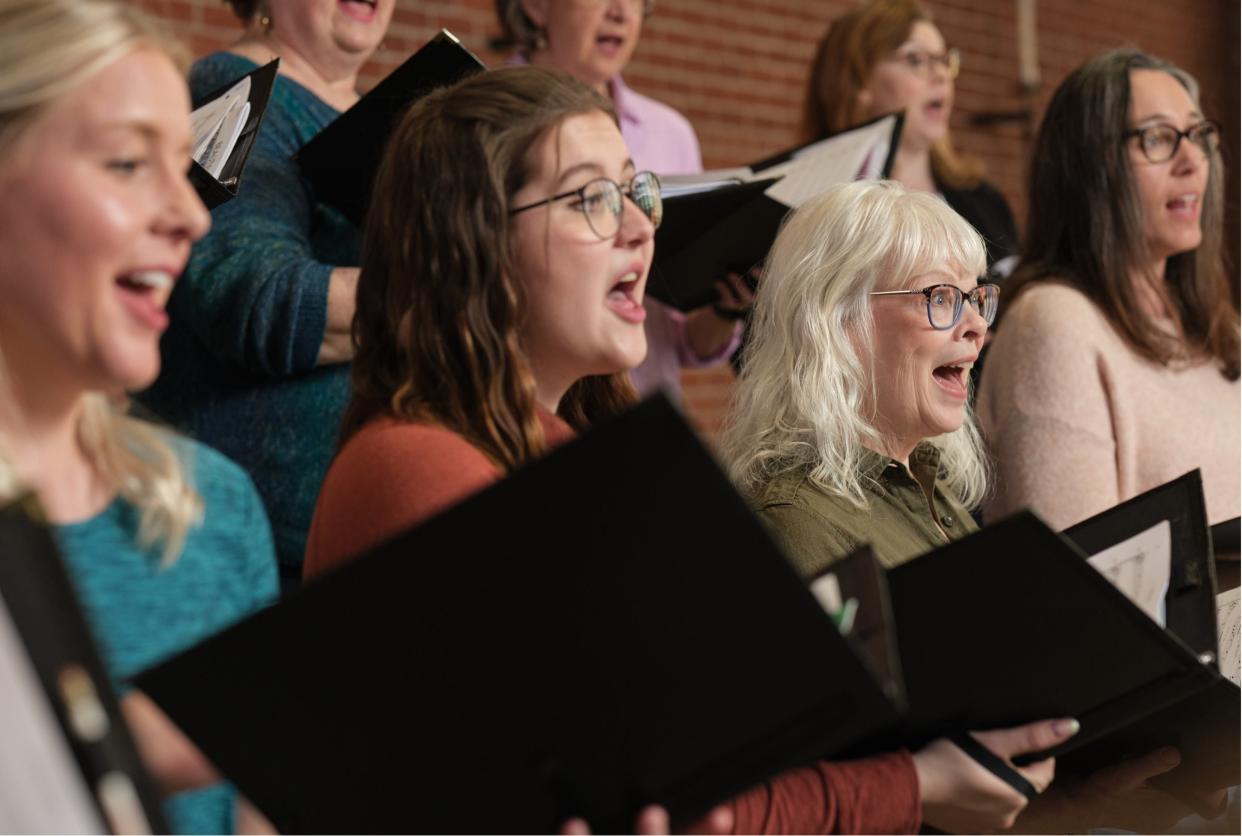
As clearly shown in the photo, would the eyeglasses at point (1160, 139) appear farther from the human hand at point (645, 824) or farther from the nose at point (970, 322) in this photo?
the human hand at point (645, 824)

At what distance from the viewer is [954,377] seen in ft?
7.27

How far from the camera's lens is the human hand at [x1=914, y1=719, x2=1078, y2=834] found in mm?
1605

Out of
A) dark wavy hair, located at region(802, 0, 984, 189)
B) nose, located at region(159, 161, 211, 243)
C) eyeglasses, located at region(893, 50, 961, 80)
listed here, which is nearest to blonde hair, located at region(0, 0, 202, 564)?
nose, located at region(159, 161, 211, 243)

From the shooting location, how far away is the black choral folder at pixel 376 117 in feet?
6.93

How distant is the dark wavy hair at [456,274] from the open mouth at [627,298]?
0.12 metres

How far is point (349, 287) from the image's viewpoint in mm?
2119

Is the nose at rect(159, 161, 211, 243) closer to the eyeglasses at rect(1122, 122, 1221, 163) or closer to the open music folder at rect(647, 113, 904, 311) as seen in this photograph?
the open music folder at rect(647, 113, 904, 311)

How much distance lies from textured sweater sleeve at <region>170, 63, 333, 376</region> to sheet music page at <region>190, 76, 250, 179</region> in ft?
0.53

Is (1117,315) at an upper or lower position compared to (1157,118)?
lower

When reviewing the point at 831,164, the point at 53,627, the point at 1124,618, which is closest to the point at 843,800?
the point at 1124,618

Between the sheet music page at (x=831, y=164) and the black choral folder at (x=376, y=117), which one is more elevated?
the black choral folder at (x=376, y=117)

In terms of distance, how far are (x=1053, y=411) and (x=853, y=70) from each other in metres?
1.19

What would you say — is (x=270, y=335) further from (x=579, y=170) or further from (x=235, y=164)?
(x=579, y=170)

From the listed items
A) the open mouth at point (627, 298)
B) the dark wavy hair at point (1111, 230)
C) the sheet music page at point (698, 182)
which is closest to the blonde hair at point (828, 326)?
the sheet music page at point (698, 182)
